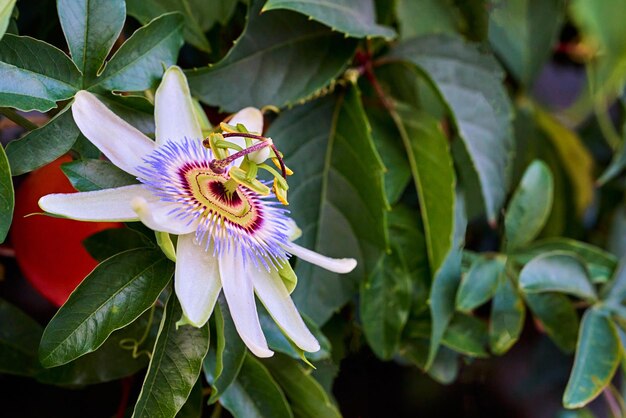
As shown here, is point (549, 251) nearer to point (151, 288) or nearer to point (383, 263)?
point (383, 263)

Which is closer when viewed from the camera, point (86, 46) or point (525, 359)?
point (86, 46)

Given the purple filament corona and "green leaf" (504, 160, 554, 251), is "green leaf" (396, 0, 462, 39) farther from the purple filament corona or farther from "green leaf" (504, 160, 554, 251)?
the purple filament corona

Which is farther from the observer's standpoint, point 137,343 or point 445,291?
point 445,291

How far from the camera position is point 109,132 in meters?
0.46

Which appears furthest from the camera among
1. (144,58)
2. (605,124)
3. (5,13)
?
(605,124)

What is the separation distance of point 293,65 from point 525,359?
0.56 meters

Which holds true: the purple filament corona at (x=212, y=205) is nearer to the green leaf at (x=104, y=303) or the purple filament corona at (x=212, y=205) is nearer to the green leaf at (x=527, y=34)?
the green leaf at (x=104, y=303)

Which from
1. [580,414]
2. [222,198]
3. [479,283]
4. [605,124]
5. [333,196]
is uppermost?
[222,198]

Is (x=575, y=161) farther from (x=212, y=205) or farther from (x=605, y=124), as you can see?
(x=212, y=205)

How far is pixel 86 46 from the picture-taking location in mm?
493

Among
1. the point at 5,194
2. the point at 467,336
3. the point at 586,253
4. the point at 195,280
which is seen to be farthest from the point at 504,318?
the point at 5,194

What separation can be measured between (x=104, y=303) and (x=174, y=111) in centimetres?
13

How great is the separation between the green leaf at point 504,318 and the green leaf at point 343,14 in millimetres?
278

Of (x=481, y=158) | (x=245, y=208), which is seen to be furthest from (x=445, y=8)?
(x=245, y=208)
